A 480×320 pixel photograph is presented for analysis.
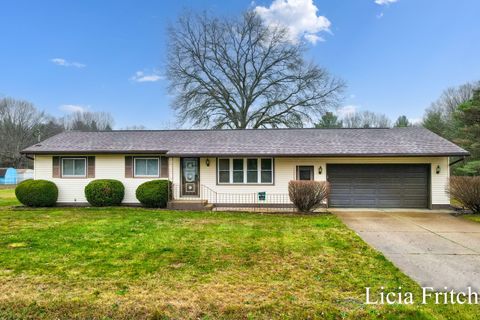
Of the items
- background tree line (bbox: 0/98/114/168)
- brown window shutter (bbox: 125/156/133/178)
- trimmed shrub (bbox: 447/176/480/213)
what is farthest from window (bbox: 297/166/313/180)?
background tree line (bbox: 0/98/114/168)

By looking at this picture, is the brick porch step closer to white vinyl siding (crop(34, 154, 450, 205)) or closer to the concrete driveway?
white vinyl siding (crop(34, 154, 450, 205))

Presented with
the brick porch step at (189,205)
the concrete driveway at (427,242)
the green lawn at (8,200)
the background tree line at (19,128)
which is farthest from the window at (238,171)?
the background tree line at (19,128)

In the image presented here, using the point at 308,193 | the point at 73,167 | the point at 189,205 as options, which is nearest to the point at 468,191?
the point at 308,193

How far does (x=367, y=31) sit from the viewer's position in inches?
623

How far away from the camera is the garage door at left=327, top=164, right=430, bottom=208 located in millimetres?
12227

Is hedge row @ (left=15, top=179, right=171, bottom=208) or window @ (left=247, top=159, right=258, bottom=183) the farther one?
window @ (left=247, top=159, right=258, bottom=183)

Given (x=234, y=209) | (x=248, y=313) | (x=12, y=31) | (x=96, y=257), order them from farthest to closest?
(x=12, y=31), (x=234, y=209), (x=96, y=257), (x=248, y=313)

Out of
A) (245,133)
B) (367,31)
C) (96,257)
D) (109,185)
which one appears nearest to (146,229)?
(96,257)

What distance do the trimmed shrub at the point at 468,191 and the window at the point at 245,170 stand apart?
7.09m

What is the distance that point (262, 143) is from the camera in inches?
536

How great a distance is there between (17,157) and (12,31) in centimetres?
3120

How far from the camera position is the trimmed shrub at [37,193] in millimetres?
12537

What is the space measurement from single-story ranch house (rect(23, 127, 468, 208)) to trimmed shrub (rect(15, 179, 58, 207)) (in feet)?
1.73

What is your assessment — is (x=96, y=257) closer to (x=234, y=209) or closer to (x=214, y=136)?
(x=234, y=209)
